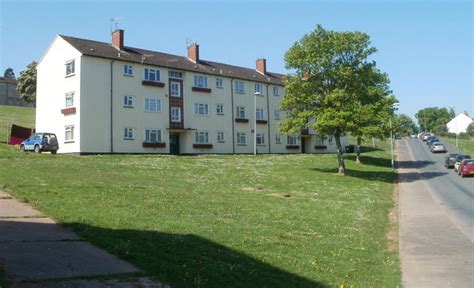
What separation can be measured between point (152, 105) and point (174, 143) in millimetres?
4847

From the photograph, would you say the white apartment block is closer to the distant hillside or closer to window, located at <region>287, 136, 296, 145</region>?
window, located at <region>287, 136, 296, 145</region>

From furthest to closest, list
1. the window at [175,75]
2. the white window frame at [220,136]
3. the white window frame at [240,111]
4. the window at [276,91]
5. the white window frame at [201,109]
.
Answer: the window at [276,91] < the white window frame at [240,111] < the white window frame at [220,136] < the white window frame at [201,109] < the window at [175,75]

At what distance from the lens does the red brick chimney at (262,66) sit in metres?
68.6

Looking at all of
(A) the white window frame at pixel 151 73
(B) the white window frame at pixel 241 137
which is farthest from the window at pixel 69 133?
(B) the white window frame at pixel 241 137

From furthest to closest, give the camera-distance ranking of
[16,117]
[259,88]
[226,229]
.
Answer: [16,117] < [259,88] < [226,229]

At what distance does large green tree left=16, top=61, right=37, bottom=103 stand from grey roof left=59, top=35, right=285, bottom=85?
4375 centimetres

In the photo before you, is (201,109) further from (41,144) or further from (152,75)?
(41,144)

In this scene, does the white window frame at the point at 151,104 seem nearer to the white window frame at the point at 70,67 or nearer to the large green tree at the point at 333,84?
the white window frame at the point at 70,67

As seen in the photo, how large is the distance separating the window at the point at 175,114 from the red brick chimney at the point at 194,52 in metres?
7.95

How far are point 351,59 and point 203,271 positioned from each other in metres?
36.0

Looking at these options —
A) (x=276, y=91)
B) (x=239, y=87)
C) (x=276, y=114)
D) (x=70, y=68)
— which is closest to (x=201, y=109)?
(x=239, y=87)

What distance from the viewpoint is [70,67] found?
1850 inches

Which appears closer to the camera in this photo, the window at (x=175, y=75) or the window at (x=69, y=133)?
the window at (x=69, y=133)

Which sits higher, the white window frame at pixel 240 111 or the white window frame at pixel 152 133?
the white window frame at pixel 240 111
